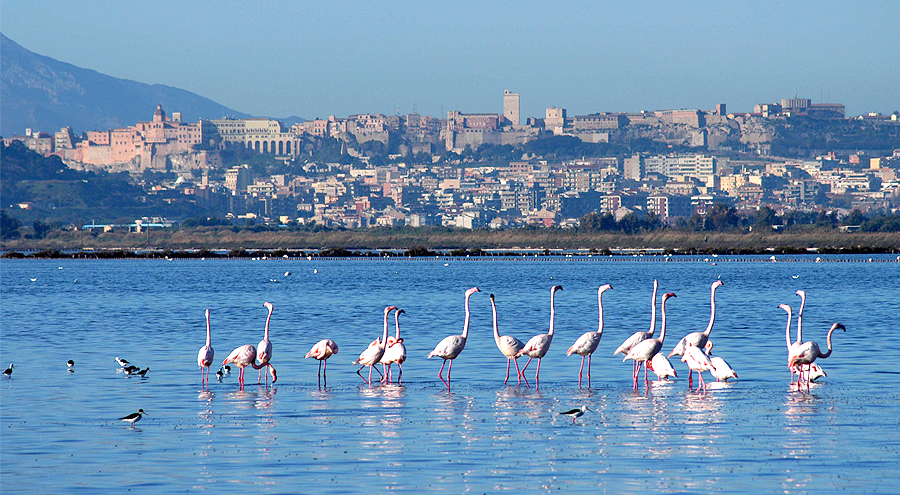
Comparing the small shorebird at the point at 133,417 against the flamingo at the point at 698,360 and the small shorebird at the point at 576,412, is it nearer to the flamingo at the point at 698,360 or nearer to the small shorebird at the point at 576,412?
the small shorebird at the point at 576,412

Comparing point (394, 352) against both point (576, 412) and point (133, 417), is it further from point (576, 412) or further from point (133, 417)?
point (133, 417)

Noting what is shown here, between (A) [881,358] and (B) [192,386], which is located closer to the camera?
(B) [192,386]

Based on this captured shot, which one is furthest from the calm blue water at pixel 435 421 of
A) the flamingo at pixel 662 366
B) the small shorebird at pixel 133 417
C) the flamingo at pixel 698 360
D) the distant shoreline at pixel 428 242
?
the distant shoreline at pixel 428 242

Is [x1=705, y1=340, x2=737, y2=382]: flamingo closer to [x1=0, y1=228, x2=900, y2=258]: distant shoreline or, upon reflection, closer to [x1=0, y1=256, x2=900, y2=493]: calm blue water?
[x1=0, y1=256, x2=900, y2=493]: calm blue water

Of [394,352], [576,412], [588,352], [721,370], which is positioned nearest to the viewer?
[576,412]

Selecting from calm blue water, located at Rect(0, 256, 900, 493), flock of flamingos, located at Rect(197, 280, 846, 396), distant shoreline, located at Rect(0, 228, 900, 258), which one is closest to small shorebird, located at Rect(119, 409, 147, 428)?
calm blue water, located at Rect(0, 256, 900, 493)

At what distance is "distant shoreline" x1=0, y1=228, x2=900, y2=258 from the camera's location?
153 meters

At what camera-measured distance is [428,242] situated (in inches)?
7008

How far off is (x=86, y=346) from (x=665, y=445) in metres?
18.4

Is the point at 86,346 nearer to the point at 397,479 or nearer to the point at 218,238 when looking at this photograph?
the point at 397,479

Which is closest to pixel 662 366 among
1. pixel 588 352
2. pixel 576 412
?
pixel 588 352

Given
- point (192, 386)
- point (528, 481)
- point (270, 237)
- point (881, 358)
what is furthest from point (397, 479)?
point (270, 237)

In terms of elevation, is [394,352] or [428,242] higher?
[394,352]

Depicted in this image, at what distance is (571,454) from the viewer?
578 inches
